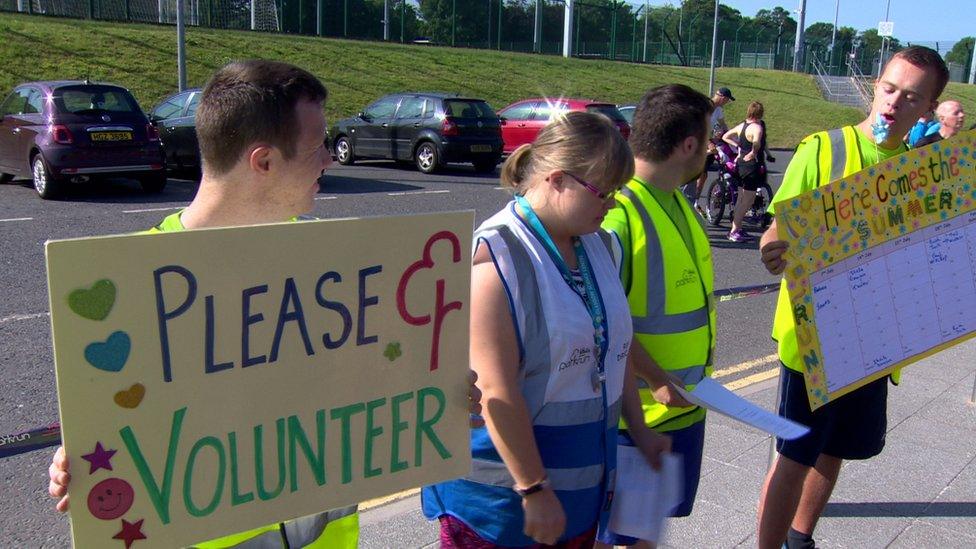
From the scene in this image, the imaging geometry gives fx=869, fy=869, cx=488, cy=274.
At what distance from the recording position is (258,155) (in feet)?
5.83

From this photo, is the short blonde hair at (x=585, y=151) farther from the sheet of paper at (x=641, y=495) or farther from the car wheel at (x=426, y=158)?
the car wheel at (x=426, y=158)

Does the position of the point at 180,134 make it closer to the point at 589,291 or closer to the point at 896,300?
the point at 896,300

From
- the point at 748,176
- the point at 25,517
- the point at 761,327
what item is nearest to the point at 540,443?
the point at 25,517

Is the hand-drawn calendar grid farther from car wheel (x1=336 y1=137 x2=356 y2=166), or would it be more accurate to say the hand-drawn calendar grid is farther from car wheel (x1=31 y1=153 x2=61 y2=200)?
car wheel (x1=336 y1=137 x2=356 y2=166)

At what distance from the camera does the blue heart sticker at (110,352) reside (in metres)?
1.45

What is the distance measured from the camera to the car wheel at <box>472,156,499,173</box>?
16.9 metres

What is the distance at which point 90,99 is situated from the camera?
39.1 ft

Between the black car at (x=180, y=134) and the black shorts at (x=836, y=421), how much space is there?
12.5 meters

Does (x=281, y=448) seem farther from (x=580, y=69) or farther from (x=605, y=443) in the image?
(x=580, y=69)

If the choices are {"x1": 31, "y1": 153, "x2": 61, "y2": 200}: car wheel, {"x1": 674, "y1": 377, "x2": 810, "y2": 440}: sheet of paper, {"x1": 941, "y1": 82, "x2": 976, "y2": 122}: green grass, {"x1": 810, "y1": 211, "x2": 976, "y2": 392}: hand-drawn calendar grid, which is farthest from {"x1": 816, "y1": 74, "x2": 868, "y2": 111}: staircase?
{"x1": 674, "y1": 377, "x2": 810, "y2": 440}: sheet of paper

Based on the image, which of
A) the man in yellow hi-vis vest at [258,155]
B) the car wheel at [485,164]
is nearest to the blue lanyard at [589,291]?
the man in yellow hi-vis vest at [258,155]

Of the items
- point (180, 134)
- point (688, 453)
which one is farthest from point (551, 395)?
point (180, 134)

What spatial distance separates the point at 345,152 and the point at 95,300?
1682cm

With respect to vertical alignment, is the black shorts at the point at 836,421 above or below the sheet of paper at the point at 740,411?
below
